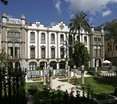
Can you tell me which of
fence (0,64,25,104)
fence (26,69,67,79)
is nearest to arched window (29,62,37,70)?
fence (26,69,67,79)

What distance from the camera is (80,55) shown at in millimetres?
53250

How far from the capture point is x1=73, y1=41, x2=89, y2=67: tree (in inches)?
2095

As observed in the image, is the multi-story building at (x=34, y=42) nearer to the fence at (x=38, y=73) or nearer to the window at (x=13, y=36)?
the window at (x=13, y=36)

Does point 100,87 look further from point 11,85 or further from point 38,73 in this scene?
point 11,85

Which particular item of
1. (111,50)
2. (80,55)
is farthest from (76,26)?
(111,50)

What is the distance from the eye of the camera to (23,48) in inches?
2007

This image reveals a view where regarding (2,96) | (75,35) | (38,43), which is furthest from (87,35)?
(2,96)

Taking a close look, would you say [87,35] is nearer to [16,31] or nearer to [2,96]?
[16,31]

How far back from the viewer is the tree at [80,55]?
53.2 meters

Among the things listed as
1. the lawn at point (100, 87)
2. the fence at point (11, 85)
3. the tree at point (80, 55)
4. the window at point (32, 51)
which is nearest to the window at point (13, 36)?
the window at point (32, 51)

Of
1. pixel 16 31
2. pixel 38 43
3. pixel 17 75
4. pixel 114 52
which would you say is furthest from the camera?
pixel 114 52

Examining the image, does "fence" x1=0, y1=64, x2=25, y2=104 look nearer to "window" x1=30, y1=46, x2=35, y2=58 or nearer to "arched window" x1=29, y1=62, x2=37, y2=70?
"arched window" x1=29, y1=62, x2=37, y2=70

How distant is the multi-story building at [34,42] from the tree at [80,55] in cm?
289

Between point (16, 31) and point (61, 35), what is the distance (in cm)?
1037
